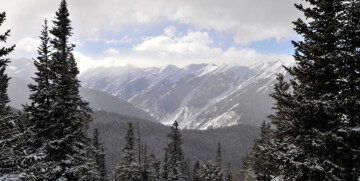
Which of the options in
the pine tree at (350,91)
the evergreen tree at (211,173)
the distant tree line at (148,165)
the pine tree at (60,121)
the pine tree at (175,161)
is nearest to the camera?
the pine tree at (350,91)

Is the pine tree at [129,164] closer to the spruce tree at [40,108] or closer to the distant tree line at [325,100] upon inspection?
the spruce tree at [40,108]

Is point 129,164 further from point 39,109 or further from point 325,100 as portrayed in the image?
point 325,100

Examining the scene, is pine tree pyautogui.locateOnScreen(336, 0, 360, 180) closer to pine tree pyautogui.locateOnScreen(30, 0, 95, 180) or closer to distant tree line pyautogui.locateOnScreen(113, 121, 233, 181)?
pine tree pyautogui.locateOnScreen(30, 0, 95, 180)

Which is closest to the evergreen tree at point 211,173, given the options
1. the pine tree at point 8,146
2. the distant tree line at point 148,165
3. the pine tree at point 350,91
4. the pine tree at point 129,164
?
the distant tree line at point 148,165

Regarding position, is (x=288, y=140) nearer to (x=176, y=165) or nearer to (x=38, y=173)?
(x=38, y=173)

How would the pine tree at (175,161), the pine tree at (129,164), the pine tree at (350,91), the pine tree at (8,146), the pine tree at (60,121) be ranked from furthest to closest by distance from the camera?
the pine tree at (175,161) < the pine tree at (129,164) < the pine tree at (60,121) < the pine tree at (350,91) < the pine tree at (8,146)

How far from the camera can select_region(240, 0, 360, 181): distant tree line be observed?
10742 millimetres

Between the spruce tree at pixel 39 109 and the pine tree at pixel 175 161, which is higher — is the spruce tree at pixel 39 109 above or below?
above

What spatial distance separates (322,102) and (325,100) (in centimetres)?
39

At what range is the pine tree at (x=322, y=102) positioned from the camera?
35.4 ft

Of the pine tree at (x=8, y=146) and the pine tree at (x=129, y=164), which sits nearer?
the pine tree at (x=8, y=146)

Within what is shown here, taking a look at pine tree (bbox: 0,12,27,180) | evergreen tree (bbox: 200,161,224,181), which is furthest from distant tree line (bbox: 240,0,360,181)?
evergreen tree (bbox: 200,161,224,181)

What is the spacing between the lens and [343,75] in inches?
440

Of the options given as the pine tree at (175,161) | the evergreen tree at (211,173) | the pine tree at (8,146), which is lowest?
the evergreen tree at (211,173)
